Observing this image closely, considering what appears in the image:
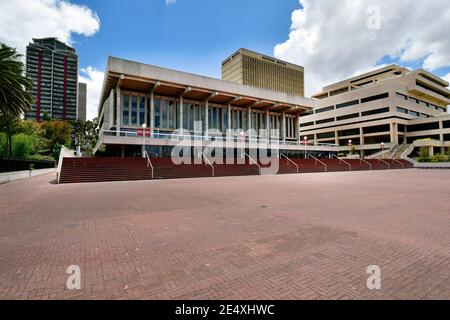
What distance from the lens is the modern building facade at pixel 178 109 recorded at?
3253 cm

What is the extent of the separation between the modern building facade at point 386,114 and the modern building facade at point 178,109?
43.1 feet

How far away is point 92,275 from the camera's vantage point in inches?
133

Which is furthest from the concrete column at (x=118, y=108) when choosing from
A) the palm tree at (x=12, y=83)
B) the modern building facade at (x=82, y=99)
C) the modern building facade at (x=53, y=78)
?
the modern building facade at (x=82, y=99)

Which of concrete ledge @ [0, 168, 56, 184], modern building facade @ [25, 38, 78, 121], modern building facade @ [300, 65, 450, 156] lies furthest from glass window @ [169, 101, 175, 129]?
modern building facade @ [25, 38, 78, 121]

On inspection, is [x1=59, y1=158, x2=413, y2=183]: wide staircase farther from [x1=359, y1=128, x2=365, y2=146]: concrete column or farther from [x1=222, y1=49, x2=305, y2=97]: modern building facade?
[x1=222, y1=49, x2=305, y2=97]: modern building facade

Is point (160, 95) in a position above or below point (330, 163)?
above

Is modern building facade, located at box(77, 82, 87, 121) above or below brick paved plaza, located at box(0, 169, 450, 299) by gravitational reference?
above

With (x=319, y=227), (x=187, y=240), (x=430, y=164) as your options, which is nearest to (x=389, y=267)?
(x=319, y=227)

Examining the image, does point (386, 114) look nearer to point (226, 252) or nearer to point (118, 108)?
point (118, 108)

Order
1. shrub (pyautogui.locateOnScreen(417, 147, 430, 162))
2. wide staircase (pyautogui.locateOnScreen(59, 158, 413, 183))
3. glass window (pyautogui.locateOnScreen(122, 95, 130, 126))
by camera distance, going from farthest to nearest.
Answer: shrub (pyautogui.locateOnScreen(417, 147, 430, 162)) < glass window (pyautogui.locateOnScreen(122, 95, 130, 126)) < wide staircase (pyautogui.locateOnScreen(59, 158, 413, 183))

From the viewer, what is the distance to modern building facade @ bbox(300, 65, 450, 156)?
59.2 metres

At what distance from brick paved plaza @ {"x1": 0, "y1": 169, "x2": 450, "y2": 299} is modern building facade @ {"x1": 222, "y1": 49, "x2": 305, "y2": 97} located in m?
118
